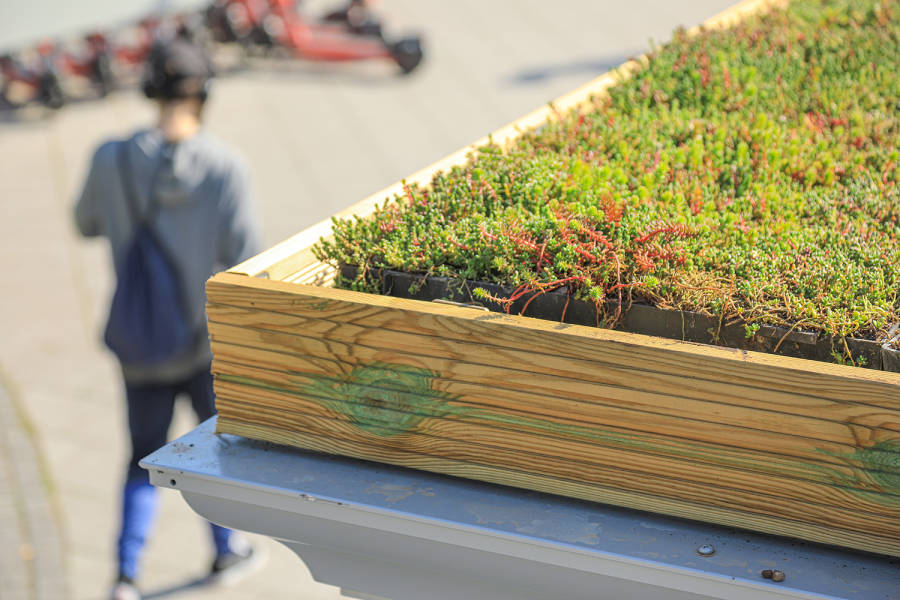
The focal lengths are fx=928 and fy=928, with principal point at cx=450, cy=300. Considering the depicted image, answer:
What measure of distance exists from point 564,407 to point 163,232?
2.46m

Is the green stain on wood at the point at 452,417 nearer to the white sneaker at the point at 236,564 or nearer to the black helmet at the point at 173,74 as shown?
the black helmet at the point at 173,74

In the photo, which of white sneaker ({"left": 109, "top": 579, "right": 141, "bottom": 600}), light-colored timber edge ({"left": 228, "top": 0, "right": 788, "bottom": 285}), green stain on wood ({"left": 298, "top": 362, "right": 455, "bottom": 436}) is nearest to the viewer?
green stain on wood ({"left": 298, "top": 362, "right": 455, "bottom": 436})

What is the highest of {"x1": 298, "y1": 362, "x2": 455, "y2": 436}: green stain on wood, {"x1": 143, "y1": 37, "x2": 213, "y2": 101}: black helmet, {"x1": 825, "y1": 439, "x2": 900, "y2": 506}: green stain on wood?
{"x1": 143, "y1": 37, "x2": 213, "y2": 101}: black helmet

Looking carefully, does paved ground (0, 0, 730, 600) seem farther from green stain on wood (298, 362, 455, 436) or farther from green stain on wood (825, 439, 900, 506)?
green stain on wood (825, 439, 900, 506)

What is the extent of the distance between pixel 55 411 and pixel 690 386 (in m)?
4.99

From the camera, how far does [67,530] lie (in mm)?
4781

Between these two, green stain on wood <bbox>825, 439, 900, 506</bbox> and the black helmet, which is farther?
the black helmet

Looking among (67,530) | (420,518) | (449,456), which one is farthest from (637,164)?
(67,530)

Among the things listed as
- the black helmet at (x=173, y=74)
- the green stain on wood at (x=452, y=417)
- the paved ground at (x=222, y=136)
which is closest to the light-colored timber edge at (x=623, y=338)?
the green stain on wood at (x=452, y=417)

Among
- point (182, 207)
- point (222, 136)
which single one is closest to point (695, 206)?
point (182, 207)

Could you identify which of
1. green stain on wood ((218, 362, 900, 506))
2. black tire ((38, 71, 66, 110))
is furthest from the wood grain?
black tire ((38, 71, 66, 110))

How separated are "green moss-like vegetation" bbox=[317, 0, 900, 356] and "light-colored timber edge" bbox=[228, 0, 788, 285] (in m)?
0.05

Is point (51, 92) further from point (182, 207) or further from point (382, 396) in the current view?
point (382, 396)

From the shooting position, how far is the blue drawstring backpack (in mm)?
3605
